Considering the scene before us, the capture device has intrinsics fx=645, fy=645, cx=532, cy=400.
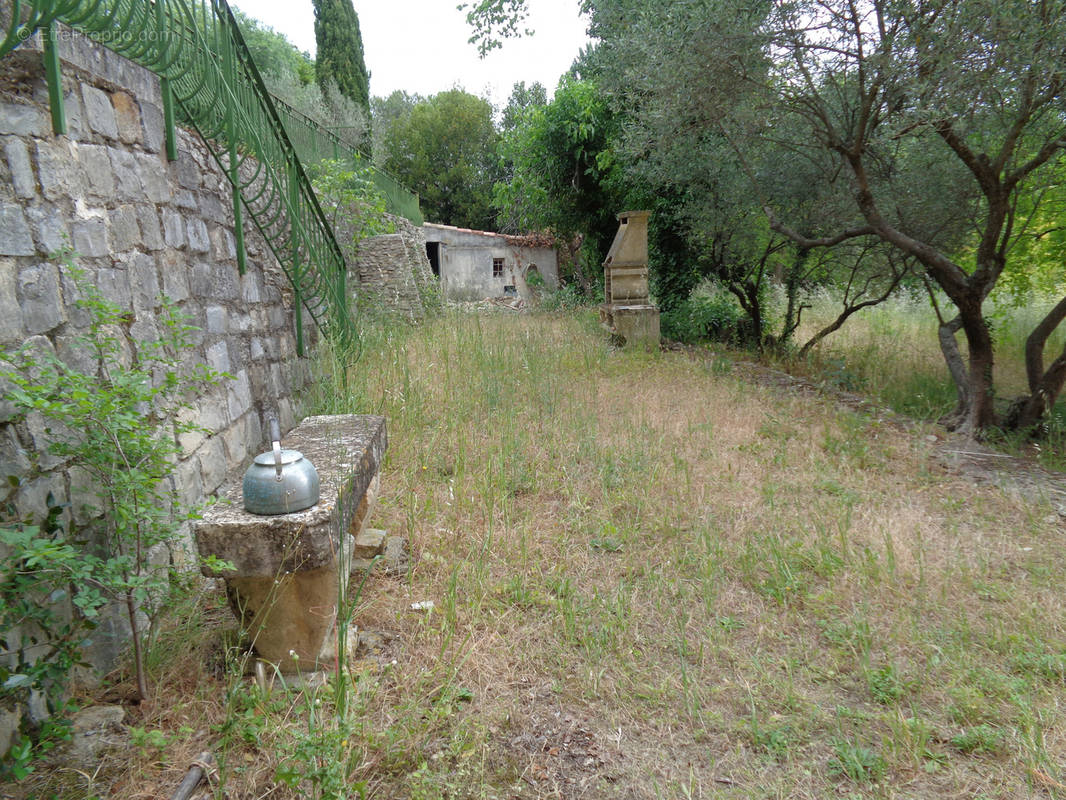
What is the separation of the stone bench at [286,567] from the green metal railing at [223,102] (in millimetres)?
1550

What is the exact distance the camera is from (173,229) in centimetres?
325

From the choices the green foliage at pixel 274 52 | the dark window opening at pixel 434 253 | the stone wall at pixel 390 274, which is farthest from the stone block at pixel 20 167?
the green foliage at pixel 274 52

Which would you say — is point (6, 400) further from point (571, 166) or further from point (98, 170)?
point (571, 166)

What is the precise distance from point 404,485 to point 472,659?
1.64 meters

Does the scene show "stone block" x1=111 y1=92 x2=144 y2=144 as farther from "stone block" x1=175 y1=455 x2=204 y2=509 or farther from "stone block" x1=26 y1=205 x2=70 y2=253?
"stone block" x1=175 y1=455 x2=204 y2=509

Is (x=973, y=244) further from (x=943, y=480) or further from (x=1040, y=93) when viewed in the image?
(x=943, y=480)

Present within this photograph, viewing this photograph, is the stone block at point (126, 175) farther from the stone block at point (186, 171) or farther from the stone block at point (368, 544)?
the stone block at point (368, 544)

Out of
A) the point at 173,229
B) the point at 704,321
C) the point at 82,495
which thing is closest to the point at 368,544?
the point at 82,495

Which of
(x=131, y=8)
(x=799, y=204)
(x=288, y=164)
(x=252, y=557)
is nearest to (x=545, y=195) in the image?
(x=799, y=204)

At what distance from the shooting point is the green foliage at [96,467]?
5.77 ft

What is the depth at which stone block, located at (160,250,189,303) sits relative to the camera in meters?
3.12

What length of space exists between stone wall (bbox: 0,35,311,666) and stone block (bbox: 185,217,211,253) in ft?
0.04

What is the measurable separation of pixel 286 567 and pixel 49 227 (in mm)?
1414

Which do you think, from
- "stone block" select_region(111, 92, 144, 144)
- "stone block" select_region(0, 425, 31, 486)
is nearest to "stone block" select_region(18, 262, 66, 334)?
"stone block" select_region(0, 425, 31, 486)
